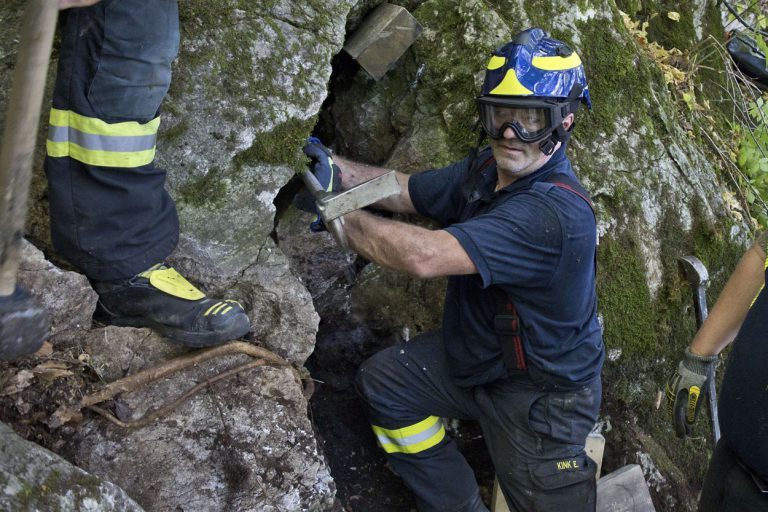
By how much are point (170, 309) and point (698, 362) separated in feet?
7.25

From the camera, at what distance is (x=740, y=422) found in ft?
8.77

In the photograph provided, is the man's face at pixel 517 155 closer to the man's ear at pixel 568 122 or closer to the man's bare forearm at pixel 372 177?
the man's ear at pixel 568 122

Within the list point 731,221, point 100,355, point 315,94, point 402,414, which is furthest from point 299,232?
point 731,221

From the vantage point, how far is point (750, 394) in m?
2.65

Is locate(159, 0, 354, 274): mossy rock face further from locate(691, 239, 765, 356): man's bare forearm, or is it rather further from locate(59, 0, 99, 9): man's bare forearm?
locate(691, 239, 765, 356): man's bare forearm

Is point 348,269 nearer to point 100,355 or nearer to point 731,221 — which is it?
point 100,355

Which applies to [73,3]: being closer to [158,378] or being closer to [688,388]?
[158,378]

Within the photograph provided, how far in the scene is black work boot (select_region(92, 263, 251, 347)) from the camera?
9.55ft

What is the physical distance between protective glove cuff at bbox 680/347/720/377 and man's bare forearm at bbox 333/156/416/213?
1.45 meters

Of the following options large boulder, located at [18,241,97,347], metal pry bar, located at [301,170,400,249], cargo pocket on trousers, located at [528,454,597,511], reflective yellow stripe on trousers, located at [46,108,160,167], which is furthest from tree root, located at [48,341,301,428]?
cargo pocket on trousers, located at [528,454,597,511]

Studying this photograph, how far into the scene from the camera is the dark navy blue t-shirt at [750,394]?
8.55 feet

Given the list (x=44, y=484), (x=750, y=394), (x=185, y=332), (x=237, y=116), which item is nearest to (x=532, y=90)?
(x=237, y=116)

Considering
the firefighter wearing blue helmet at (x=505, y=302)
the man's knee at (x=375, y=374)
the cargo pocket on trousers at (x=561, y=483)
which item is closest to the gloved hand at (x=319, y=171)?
the firefighter wearing blue helmet at (x=505, y=302)

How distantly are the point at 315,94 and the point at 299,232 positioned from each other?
2.39 ft
